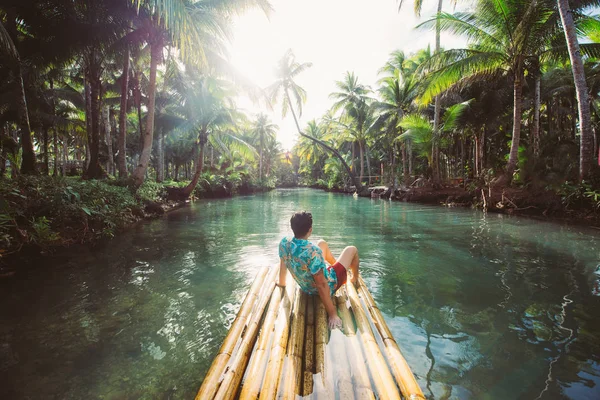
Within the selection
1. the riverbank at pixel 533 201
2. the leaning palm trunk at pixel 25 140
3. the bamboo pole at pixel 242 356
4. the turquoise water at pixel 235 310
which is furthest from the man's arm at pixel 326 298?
the leaning palm trunk at pixel 25 140

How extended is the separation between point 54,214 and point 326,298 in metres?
6.96

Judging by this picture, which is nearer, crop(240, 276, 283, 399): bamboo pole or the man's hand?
crop(240, 276, 283, 399): bamboo pole

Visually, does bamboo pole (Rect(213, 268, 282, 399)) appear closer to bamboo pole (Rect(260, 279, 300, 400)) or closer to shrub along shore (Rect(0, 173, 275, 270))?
bamboo pole (Rect(260, 279, 300, 400))

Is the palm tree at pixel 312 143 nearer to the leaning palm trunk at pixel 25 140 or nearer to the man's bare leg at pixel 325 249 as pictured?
the leaning palm trunk at pixel 25 140

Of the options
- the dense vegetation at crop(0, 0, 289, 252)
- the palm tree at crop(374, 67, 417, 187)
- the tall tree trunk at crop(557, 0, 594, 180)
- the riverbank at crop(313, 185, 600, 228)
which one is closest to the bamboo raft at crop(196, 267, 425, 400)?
the dense vegetation at crop(0, 0, 289, 252)

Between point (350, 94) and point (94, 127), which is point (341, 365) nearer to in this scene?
point (94, 127)

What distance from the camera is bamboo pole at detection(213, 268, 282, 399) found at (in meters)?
1.71

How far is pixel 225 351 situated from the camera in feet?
6.91

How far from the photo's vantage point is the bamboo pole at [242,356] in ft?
5.63

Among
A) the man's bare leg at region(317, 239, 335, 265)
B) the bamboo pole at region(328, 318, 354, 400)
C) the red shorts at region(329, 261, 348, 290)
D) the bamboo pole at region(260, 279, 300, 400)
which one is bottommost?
the bamboo pole at region(328, 318, 354, 400)

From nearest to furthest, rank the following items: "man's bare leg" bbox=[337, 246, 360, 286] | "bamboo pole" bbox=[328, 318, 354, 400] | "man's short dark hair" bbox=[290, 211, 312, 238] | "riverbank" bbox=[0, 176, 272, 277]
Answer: "bamboo pole" bbox=[328, 318, 354, 400], "man's short dark hair" bbox=[290, 211, 312, 238], "man's bare leg" bbox=[337, 246, 360, 286], "riverbank" bbox=[0, 176, 272, 277]

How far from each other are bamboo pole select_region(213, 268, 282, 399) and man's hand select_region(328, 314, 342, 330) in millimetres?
603

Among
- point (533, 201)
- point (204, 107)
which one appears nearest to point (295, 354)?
point (533, 201)

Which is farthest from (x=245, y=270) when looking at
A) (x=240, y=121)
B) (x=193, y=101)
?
(x=240, y=121)
